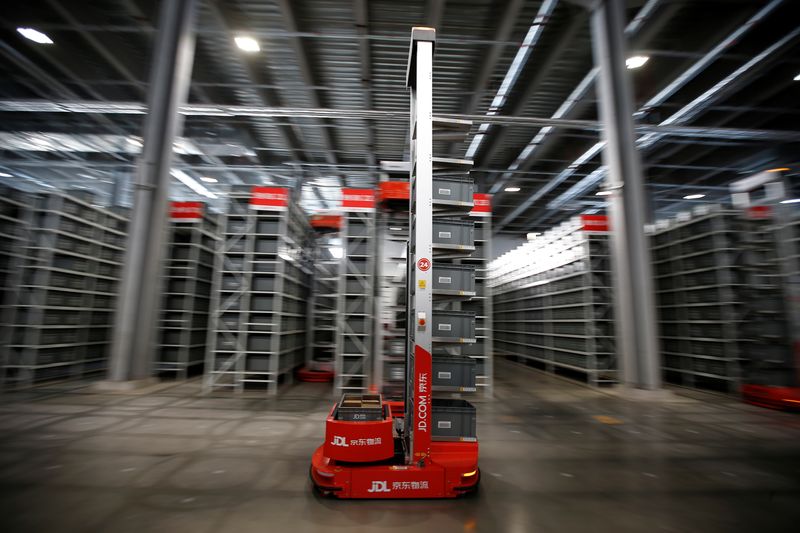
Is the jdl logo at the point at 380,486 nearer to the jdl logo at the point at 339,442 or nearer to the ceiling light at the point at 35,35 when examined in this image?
the jdl logo at the point at 339,442

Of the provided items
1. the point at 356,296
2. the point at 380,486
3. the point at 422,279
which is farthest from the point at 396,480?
the point at 356,296

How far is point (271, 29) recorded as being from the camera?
8.48 metres

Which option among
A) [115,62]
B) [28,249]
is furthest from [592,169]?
[28,249]

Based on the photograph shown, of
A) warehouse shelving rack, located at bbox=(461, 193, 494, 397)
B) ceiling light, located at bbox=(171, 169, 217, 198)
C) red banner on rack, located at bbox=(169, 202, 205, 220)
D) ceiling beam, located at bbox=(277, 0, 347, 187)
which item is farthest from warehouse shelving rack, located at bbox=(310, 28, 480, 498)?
ceiling light, located at bbox=(171, 169, 217, 198)

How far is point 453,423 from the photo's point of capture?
3.43 metres

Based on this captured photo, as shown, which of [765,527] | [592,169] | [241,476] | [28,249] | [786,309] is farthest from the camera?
[592,169]

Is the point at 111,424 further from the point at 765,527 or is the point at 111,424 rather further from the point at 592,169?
the point at 592,169

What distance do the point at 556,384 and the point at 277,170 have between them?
12901 mm

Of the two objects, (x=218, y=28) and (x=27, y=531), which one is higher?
(x=218, y=28)

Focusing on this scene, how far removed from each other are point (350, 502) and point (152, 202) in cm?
784

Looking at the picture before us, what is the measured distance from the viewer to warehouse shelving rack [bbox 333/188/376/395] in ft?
24.5

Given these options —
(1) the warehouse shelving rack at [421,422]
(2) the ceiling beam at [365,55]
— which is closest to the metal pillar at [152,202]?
(2) the ceiling beam at [365,55]

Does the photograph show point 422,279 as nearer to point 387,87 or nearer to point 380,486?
point 380,486

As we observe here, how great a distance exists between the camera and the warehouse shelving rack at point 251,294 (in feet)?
24.3
